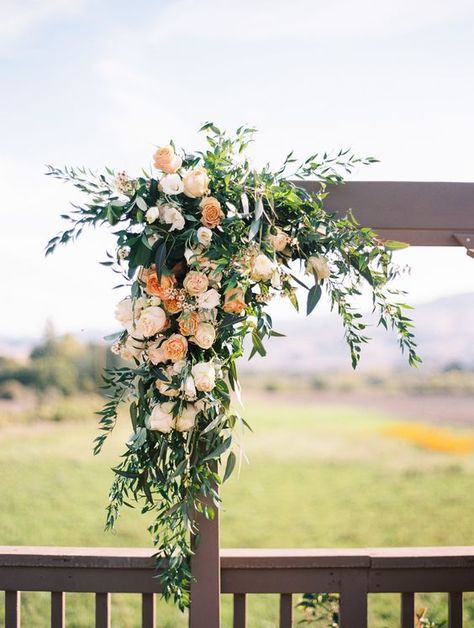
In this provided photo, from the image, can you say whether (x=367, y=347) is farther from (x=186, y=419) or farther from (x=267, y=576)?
(x=186, y=419)

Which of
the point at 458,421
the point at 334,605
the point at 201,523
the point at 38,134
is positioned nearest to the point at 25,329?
the point at 38,134

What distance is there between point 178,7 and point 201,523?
4.43 metres

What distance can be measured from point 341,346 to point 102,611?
19.3 feet

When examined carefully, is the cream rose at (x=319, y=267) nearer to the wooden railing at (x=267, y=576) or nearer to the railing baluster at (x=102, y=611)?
the wooden railing at (x=267, y=576)

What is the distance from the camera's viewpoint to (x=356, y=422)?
26.7 ft

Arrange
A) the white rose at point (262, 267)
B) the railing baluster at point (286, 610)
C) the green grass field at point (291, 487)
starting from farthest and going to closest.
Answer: the green grass field at point (291, 487)
the railing baluster at point (286, 610)
the white rose at point (262, 267)

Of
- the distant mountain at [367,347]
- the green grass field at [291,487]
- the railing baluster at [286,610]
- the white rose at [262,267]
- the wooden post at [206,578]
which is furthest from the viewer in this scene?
the green grass field at [291,487]

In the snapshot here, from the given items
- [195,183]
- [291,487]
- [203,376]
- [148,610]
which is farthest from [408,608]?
[291,487]

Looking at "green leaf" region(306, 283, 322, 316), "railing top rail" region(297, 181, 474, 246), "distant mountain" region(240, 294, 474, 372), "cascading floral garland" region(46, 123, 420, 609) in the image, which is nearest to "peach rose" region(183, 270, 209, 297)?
"cascading floral garland" region(46, 123, 420, 609)

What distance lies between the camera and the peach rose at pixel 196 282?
58.1 inches

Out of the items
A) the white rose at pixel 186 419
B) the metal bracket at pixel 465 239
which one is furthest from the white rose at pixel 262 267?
the metal bracket at pixel 465 239

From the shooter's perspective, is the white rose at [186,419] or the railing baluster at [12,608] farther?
the railing baluster at [12,608]

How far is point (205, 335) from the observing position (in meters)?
1.47

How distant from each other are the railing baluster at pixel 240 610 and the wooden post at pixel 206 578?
5.1 inches
